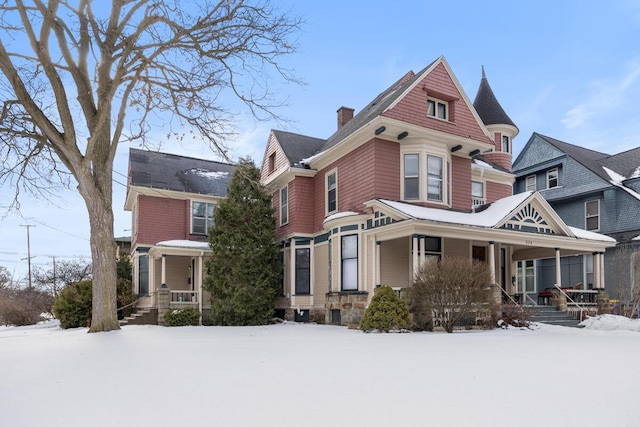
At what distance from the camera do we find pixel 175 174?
22547mm

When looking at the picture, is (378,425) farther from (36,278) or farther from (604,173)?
(36,278)

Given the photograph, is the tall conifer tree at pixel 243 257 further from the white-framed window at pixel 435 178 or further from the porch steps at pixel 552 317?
the porch steps at pixel 552 317

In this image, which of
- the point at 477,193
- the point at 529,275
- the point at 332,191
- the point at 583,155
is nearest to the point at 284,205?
the point at 332,191

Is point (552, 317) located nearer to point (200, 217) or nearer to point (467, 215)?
point (467, 215)

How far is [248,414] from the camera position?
161 inches

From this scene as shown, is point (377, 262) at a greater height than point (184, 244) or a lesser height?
lesser

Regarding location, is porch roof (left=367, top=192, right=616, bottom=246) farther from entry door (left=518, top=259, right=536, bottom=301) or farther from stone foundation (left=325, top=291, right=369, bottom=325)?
entry door (left=518, top=259, right=536, bottom=301)

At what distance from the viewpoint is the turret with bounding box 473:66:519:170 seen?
71.2 feet

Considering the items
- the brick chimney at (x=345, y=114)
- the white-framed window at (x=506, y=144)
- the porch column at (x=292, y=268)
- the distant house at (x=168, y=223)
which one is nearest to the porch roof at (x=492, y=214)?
the porch column at (x=292, y=268)

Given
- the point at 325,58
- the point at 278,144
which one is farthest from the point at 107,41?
the point at 278,144

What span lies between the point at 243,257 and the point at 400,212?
251 inches

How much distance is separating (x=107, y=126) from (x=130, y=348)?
8.47 meters

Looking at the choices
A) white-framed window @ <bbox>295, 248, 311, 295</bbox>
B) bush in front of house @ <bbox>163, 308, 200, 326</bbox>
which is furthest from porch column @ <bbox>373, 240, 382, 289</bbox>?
bush in front of house @ <bbox>163, 308, 200, 326</bbox>

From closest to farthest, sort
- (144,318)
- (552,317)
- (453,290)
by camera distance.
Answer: (453,290) → (552,317) → (144,318)
